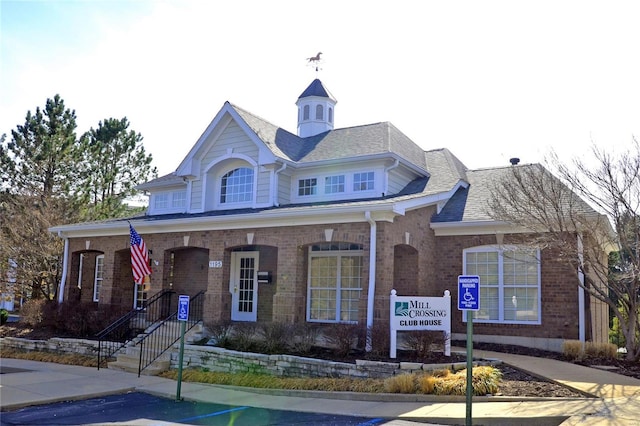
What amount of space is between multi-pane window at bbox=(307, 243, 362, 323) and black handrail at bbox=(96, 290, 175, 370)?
4.80 meters

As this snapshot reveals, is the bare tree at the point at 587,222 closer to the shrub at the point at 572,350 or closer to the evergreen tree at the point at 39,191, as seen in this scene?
the shrub at the point at 572,350

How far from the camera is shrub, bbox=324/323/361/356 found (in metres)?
12.8

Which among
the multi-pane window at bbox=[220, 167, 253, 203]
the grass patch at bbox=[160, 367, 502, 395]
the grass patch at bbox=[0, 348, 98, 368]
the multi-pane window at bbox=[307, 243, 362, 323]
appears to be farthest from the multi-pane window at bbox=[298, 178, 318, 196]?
the grass patch at bbox=[0, 348, 98, 368]

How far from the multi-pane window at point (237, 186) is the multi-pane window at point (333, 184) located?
261cm

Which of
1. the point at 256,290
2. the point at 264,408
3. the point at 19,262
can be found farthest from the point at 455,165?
the point at 19,262

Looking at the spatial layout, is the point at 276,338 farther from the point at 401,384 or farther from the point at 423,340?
the point at 401,384

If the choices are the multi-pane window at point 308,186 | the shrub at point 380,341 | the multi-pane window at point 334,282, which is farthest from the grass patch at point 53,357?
the multi-pane window at point 308,186

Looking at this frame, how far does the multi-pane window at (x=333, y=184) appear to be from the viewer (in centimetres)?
1825

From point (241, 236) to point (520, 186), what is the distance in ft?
26.1

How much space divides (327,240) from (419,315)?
3.49 metres

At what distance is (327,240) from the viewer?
14.9m

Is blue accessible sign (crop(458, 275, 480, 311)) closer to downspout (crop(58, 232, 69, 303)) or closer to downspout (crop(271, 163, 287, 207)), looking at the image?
downspout (crop(271, 163, 287, 207))

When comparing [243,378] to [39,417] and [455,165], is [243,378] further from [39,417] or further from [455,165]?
[455,165]

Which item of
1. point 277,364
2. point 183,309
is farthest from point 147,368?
point 183,309
